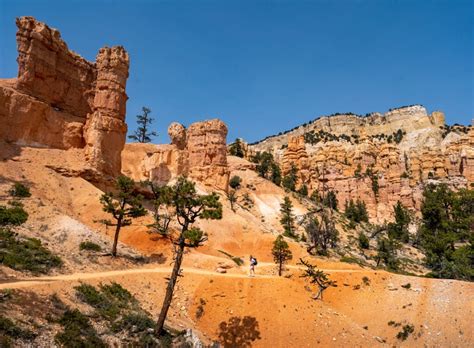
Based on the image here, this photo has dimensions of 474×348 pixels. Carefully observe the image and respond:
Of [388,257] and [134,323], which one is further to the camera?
[388,257]

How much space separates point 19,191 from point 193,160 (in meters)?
33.3

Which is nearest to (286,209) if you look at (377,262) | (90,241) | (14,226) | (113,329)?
(377,262)

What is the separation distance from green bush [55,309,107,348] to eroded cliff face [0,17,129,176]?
92.4ft

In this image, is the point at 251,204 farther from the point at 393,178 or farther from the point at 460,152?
the point at 460,152

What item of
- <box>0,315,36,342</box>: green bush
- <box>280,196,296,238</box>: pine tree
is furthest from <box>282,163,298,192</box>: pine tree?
<box>0,315,36,342</box>: green bush

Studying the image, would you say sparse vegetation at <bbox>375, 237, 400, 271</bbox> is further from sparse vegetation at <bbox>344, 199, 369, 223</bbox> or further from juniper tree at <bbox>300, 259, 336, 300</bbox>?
juniper tree at <bbox>300, 259, 336, 300</bbox>

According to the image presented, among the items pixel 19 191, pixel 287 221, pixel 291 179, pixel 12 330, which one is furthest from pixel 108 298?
pixel 291 179

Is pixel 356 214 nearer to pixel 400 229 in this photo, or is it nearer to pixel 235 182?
pixel 400 229

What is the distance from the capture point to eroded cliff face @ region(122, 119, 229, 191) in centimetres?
6097

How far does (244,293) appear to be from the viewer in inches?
983

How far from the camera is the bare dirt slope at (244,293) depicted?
865 inches

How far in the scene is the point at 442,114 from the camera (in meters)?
164

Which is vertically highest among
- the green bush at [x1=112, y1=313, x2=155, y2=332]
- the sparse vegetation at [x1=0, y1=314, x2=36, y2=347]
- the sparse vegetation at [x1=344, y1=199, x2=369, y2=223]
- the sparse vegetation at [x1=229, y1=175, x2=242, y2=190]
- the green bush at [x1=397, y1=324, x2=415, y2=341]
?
the sparse vegetation at [x1=229, y1=175, x2=242, y2=190]

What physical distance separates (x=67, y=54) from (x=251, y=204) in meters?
37.2
